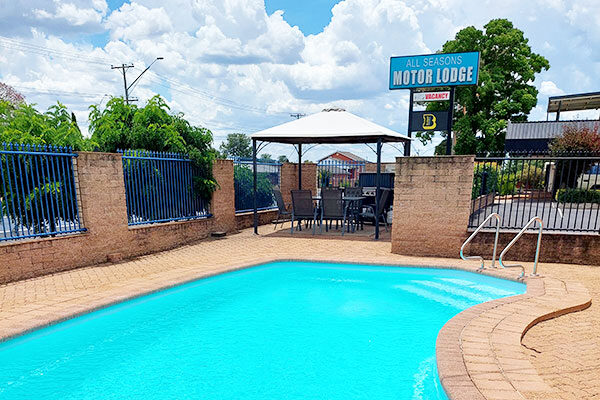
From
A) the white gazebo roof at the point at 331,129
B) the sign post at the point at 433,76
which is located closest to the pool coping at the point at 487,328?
the white gazebo roof at the point at 331,129

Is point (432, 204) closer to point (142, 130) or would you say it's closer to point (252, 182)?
point (252, 182)

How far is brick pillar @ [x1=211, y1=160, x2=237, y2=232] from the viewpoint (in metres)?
9.25

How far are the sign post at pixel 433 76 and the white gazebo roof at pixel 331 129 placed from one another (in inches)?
29.8

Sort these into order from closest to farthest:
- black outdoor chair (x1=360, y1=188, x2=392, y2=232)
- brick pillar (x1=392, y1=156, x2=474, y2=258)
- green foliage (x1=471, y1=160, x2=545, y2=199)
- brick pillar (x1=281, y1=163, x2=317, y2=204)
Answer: brick pillar (x1=392, y1=156, x2=474, y2=258) < green foliage (x1=471, y1=160, x2=545, y2=199) < black outdoor chair (x1=360, y1=188, x2=392, y2=232) < brick pillar (x1=281, y1=163, x2=317, y2=204)

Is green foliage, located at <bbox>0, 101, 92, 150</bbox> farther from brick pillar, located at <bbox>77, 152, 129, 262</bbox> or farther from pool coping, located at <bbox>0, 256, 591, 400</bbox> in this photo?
pool coping, located at <bbox>0, 256, 591, 400</bbox>

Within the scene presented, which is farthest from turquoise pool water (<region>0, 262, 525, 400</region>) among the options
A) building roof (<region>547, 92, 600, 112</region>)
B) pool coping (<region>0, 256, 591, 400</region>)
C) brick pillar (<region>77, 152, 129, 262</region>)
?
building roof (<region>547, 92, 600, 112</region>)

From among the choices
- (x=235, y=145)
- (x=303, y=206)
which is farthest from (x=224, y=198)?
(x=235, y=145)

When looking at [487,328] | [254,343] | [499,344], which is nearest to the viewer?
[499,344]

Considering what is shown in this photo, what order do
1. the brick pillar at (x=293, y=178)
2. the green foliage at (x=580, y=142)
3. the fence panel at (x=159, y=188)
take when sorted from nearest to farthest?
the fence panel at (x=159, y=188) < the brick pillar at (x=293, y=178) < the green foliage at (x=580, y=142)

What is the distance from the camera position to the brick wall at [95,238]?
5.54 meters

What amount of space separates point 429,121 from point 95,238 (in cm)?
792

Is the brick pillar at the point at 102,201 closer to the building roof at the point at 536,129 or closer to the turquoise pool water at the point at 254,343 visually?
the turquoise pool water at the point at 254,343

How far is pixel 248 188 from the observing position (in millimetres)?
10742

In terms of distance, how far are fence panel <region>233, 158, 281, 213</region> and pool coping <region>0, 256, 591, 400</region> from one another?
440 centimetres
